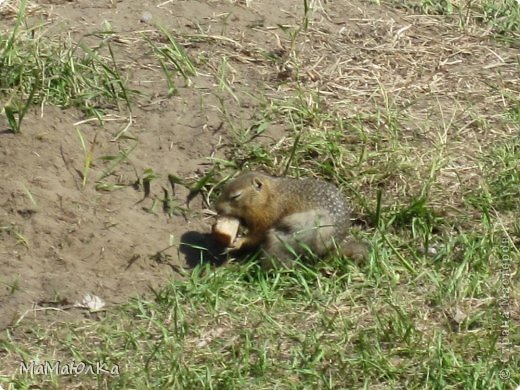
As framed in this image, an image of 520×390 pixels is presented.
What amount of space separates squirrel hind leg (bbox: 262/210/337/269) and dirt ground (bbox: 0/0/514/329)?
486mm

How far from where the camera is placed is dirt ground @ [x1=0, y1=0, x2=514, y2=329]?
274 inches

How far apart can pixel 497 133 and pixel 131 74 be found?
242 centimetres

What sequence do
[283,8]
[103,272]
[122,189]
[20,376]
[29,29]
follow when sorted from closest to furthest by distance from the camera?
[20,376]
[103,272]
[122,189]
[29,29]
[283,8]

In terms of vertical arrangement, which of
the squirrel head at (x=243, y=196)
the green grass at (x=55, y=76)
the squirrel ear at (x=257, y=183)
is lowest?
the squirrel head at (x=243, y=196)

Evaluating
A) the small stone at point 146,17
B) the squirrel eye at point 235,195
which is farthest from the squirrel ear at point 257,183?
the small stone at point 146,17

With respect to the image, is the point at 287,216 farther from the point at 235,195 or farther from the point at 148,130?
the point at 148,130

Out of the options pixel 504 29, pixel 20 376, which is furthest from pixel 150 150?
pixel 504 29

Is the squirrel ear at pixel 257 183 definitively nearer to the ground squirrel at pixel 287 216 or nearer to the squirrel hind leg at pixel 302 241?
the ground squirrel at pixel 287 216

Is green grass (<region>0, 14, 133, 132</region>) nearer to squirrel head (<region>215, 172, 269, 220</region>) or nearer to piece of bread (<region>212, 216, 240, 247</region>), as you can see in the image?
squirrel head (<region>215, 172, 269, 220</region>)

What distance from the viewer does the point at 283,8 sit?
9.04 meters

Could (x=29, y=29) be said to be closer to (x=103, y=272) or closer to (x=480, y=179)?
(x=103, y=272)

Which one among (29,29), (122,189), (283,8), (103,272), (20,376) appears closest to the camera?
(20,376)

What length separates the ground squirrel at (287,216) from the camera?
7.10 m

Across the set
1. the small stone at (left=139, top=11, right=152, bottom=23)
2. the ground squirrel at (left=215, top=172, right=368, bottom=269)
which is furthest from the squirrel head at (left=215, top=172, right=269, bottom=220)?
the small stone at (left=139, top=11, right=152, bottom=23)
